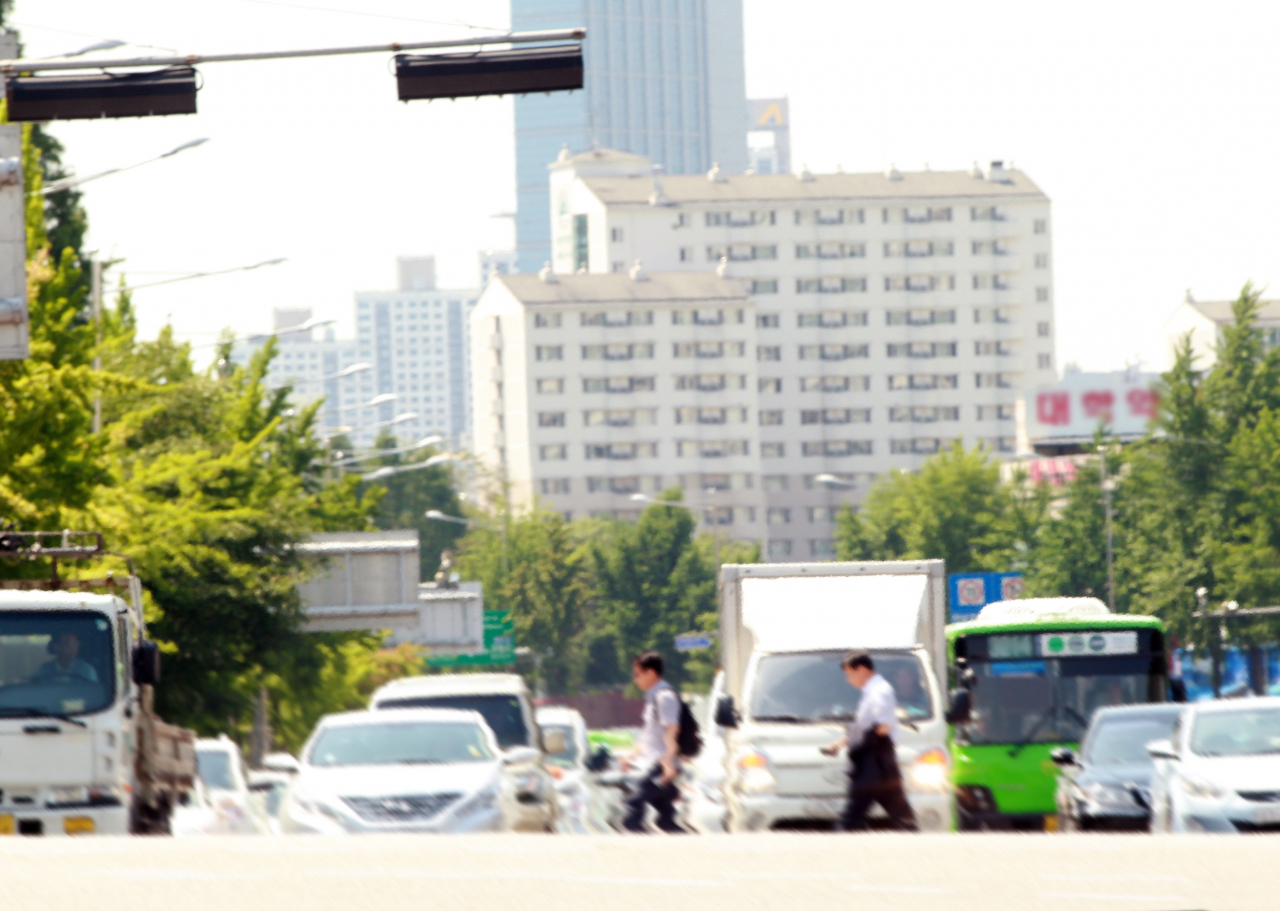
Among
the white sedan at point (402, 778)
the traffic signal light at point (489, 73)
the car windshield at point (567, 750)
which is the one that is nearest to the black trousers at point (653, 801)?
the white sedan at point (402, 778)

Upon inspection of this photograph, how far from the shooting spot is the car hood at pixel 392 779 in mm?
17047

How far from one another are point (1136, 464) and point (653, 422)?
4445 inches

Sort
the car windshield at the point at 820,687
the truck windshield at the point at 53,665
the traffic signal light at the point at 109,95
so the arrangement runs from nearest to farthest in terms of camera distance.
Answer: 1. the traffic signal light at the point at 109,95
2. the truck windshield at the point at 53,665
3. the car windshield at the point at 820,687

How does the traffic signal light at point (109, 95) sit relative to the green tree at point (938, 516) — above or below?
above

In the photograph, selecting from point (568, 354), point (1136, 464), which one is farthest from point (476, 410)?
point (1136, 464)

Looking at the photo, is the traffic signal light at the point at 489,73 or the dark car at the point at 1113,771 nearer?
the traffic signal light at the point at 489,73

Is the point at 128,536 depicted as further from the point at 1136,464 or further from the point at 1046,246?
the point at 1046,246

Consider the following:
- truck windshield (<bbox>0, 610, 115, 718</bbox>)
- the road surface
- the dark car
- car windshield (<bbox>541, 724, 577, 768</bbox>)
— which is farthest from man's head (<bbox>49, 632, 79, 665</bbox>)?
car windshield (<bbox>541, 724, 577, 768</bbox>)

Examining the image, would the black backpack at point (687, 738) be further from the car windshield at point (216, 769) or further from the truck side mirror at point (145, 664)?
the car windshield at point (216, 769)

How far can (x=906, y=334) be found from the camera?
181875mm

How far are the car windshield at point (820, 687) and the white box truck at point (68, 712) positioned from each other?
17.2ft

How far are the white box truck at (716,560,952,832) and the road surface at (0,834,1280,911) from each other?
7.14 metres

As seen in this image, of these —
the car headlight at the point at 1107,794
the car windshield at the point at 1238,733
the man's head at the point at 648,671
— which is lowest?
the car headlight at the point at 1107,794

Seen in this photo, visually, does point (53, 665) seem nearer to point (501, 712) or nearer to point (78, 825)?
point (78, 825)
